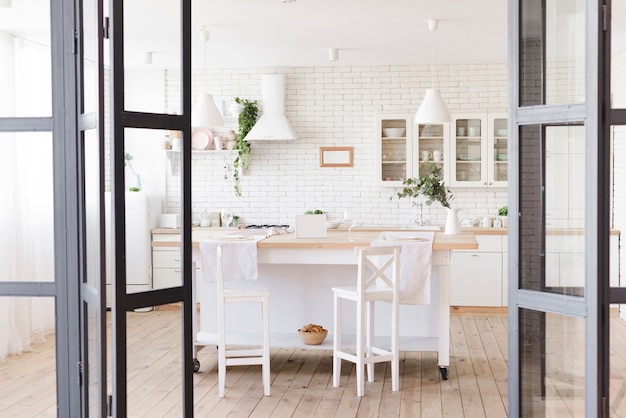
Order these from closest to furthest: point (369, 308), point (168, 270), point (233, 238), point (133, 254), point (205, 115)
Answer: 1. point (133, 254)
2. point (168, 270)
3. point (369, 308)
4. point (233, 238)
5. point (205, 115)

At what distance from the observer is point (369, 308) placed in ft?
18.1

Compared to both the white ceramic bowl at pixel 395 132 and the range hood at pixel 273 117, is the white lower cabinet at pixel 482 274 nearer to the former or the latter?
the white ceramic bowl at pixel 395 132

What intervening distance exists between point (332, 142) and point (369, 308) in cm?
380

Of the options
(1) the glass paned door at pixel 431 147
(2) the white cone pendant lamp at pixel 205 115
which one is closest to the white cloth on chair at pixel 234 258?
(2) the white cone pendant lamp at pixel 205 115

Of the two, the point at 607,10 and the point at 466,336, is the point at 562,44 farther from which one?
the point at 466,336

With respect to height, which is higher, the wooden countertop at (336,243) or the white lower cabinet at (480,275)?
the wooden countertop at (336,243)

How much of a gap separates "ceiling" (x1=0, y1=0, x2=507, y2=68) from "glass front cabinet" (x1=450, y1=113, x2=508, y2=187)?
0.68 m

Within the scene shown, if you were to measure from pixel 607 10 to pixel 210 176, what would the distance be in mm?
6578

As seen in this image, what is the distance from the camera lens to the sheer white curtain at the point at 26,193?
3373mm

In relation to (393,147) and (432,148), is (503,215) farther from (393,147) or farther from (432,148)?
(393,147)

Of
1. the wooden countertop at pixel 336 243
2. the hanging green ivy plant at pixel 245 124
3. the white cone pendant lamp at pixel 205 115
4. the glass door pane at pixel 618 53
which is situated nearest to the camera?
the glass door pane at pixel 618 53

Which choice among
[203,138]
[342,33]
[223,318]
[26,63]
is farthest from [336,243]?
[203,138]

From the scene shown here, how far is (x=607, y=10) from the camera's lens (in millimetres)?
3000

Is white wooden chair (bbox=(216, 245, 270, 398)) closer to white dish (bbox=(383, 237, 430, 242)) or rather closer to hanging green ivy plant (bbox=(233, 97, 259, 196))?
white dish (bbox=(383, 237, 430, 242))
